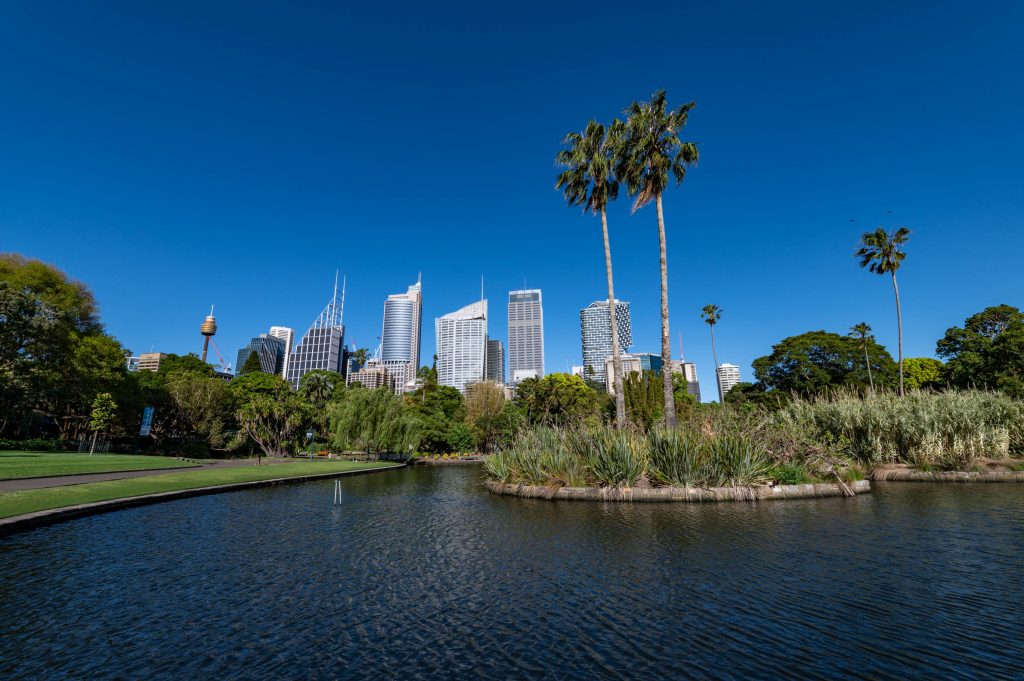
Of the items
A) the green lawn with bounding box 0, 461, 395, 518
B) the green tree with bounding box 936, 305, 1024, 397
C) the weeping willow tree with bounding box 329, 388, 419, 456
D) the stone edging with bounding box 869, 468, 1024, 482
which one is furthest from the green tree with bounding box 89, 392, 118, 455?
the green tree with bounding box 936, 305, 1024, 397

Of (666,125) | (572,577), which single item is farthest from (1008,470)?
(572,577)

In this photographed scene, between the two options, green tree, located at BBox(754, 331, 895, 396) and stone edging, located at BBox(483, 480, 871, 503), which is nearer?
stone edging, located at BBox(483, 480, 871, 503)

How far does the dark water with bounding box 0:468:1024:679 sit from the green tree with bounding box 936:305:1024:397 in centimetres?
3708

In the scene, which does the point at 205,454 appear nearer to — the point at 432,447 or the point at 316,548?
the point at 432,447

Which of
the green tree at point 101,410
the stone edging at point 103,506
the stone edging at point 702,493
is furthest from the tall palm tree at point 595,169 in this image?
the green tree at point 101,410

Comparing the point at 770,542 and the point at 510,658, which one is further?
the point at 770,542

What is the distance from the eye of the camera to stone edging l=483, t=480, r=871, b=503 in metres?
16.6

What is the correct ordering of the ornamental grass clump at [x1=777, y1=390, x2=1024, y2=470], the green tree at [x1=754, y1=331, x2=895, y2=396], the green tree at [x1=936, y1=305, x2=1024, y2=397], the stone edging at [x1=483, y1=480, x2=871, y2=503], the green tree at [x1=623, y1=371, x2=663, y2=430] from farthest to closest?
the green tree at [x1=623, y1=371, x2=663, y2=430] < the green tree at [x1=754, y1=331, x2=895, y2=396] < the green tree at [x1=936, y1=305, x2=1024, y2=397] < the ornamental grass clump at [x1=777, y1=390, x2=1024, y2=470] < the stone edging at [x1=483, y1=480, x2=871, y2=503]

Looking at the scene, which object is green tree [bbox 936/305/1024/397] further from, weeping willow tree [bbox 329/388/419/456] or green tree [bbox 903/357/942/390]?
weeping willow tree [bbox 329/388/419/456]

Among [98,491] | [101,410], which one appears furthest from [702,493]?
[101,410]

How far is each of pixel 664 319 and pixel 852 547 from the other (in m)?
16.4

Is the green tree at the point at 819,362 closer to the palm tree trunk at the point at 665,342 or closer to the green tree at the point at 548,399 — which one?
the green tree at the point at 548,399

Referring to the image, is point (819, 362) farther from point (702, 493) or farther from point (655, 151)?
point (702, 493)

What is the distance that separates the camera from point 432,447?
60.2 m
